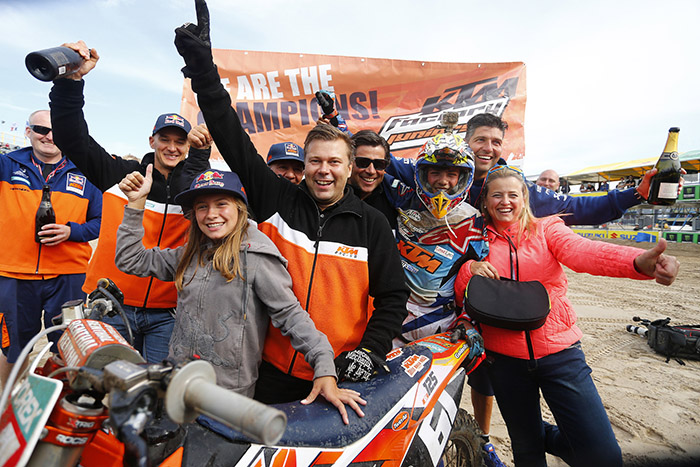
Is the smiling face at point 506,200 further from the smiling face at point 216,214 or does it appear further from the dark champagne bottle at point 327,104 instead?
the smiling face at point 216,214

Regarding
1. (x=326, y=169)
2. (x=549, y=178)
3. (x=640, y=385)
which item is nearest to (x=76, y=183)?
(x=326, y=169)

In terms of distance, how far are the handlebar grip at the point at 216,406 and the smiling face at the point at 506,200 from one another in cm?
195

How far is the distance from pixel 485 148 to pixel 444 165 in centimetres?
72

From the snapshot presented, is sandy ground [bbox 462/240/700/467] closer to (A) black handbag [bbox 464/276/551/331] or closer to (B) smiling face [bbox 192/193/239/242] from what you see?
(A) black handbag [bbox 464/276/551/331]

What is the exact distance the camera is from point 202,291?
1627 millimetres

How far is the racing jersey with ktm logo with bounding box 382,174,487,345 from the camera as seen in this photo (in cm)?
222

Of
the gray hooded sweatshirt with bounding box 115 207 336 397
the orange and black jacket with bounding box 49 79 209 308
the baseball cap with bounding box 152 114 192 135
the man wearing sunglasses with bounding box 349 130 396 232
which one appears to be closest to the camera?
the gray hooded sweatshirt with bounding box 115 207 336 397

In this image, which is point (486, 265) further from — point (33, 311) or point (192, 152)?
point (33, 311)

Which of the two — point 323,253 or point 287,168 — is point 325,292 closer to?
point 323,253

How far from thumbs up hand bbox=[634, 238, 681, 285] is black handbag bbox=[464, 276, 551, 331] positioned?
480mm

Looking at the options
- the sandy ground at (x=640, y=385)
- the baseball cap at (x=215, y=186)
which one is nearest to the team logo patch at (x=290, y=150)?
the baseball cap at (x=215, y=186)

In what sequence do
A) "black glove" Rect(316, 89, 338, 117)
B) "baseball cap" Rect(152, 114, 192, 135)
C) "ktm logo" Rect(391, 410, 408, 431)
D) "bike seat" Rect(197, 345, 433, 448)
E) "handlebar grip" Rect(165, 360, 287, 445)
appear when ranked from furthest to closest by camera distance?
"black glove" Rect(316, 89, 338, 117) → "baseball cap" Rect(152, 114, 192, 135) → "ktm logo" Rect(391, 410, 408, 431) → "bike seat" Rect(197, 345, 433, 448) → "handlebar grip" Rect(165, 360, 287, 445)

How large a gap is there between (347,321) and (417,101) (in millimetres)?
5182

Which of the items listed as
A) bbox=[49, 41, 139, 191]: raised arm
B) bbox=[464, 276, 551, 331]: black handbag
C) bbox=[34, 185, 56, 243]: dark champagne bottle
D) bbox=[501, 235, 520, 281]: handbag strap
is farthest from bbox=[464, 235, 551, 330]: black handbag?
bbox=[34, 185, 56, 243]: dark champagne bottle
